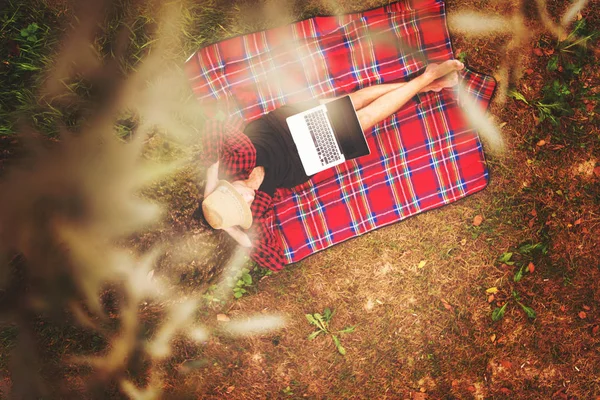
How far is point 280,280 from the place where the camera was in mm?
3225

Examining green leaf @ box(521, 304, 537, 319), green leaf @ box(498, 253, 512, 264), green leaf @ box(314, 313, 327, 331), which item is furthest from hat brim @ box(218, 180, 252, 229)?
green leaf @ box(521, 304, 537, 319)

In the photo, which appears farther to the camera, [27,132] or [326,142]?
[27,132]

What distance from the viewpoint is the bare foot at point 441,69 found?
288cm

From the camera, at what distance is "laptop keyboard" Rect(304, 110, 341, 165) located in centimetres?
274

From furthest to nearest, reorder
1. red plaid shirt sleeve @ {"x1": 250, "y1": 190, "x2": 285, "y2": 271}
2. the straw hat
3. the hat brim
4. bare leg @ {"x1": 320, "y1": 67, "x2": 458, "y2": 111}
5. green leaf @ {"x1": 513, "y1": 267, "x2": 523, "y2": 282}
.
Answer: green leaf @ {"x1": 513, "y1": 267, "x2": 523, "y2": 282}
bare leg @ {"x1": 320, "y1": 67, "x2": 458, "y2": 111}
red plaid shirt sleeve @ {"x1": 250, "y1": 190, "x2": 285, "y2": 271}
the hat brim
the straw hat

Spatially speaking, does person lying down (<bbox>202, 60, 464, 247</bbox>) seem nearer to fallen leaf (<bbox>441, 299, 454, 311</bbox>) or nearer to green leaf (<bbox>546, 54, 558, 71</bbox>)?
green leaf (<bbox>546, 54, 558, 71</bbox>)

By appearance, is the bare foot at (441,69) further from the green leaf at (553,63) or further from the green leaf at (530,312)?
the green leaf at (530,312)

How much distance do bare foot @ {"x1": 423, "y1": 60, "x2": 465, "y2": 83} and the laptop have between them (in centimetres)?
73

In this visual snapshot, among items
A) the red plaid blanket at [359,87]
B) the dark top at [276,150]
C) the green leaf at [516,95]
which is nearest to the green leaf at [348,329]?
the red plaid blanket at [359,87]

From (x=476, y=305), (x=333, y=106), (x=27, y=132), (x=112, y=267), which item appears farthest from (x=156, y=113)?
(x=476, y=305)

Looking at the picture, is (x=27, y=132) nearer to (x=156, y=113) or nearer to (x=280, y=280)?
(x=156, y=113)

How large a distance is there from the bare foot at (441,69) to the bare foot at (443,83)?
8cm

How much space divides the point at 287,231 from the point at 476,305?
184 centimetres

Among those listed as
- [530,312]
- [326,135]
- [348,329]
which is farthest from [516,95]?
[348,329]
